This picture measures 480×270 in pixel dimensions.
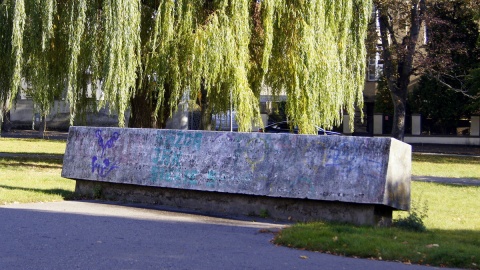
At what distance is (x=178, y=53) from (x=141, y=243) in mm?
10979

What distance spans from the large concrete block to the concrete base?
26 centimetres

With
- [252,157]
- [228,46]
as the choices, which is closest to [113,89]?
[228,46]

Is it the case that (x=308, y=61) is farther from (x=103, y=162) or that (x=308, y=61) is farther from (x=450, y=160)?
(x=450, y=160)

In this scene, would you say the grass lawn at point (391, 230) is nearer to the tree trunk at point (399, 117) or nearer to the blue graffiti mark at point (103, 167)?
the blue graffiti mark at point (103, 167)

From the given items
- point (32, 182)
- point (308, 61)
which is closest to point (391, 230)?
point (32, 182)

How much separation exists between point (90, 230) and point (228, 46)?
32.9 ft

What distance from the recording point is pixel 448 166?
30.6 meters

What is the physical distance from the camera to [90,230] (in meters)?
10.2

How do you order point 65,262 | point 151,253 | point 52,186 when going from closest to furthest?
point 65,262
point 151,253
point 52,186

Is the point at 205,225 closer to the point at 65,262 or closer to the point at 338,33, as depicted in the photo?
the point at 65,262

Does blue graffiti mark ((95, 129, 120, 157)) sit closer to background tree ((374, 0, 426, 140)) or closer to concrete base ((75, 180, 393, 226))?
concrete base ((75, 180, 393, 226))

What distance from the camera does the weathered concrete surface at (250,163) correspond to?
11383 millimetres

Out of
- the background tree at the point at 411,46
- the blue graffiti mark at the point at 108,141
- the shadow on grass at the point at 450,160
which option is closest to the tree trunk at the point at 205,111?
the blue graffiti mark at the point at 108,141

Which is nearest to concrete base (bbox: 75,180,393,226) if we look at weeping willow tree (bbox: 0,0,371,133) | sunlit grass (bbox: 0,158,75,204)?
sunlit grass (bbox: 0,158,75,204)
